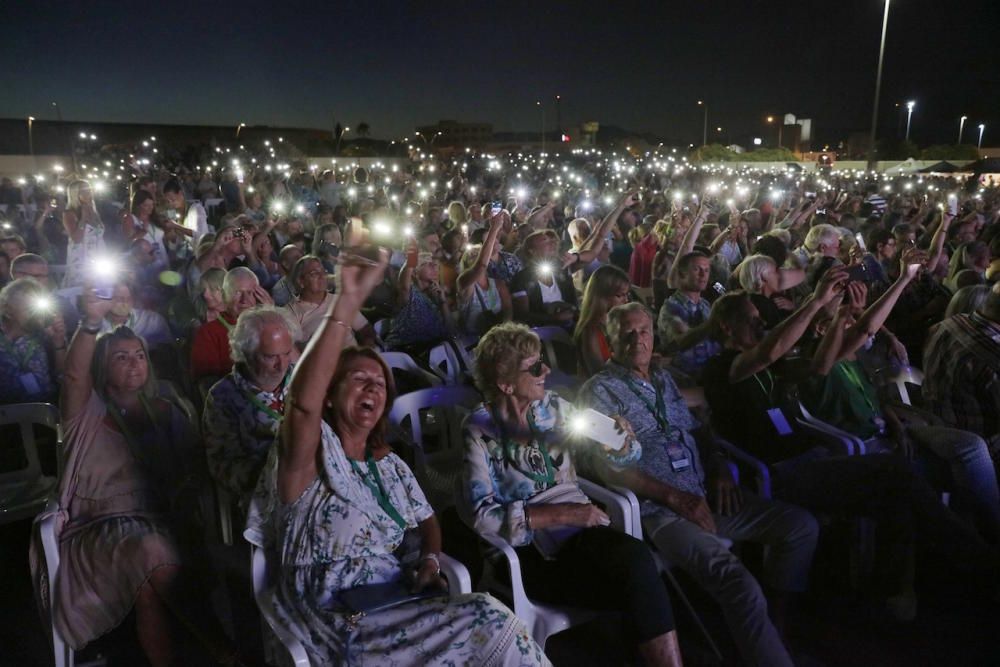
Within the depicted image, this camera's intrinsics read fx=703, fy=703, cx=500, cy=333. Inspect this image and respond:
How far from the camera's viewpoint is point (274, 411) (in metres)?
2.88

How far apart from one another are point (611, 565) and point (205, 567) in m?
1.60

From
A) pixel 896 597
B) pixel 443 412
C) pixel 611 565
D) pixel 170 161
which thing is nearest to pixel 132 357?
pixel 443 412

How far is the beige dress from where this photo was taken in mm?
2496

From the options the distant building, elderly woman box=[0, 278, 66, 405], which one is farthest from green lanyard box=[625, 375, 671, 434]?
the distant building

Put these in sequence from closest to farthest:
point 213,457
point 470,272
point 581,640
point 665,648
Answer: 1. point 665,648
2. point 213,457
3. point 581,640
4. point 470,272

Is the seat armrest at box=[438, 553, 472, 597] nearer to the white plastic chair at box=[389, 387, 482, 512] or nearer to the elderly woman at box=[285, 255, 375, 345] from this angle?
the white plastic chair at box=[389, 387, 482, 512]

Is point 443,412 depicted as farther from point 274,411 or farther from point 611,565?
point 611,565

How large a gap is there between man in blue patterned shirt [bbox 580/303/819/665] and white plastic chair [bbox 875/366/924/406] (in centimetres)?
183

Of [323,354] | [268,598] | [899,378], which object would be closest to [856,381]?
[899,378]

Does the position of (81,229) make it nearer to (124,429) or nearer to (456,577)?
(124,429)

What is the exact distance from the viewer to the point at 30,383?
393 centimetres

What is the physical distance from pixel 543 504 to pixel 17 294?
322 centimetres

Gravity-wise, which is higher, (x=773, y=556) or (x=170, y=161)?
(x=170, y=161)

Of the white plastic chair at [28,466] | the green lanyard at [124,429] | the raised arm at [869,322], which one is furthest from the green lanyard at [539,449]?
the white plastic chair at [28,466]
